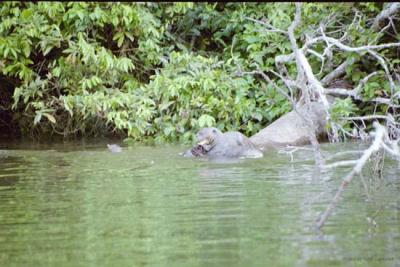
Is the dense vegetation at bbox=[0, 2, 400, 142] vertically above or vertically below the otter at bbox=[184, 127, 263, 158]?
above

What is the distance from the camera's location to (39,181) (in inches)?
292

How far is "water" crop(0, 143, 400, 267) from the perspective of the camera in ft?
13.8

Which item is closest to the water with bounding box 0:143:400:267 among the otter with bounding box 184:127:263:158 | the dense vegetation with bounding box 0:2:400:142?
the otter with bounding box 184:127:263:158

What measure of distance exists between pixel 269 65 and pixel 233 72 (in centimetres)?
79

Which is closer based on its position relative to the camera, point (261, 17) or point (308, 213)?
point (308, 213)

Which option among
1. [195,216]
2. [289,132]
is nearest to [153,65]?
[289,132]

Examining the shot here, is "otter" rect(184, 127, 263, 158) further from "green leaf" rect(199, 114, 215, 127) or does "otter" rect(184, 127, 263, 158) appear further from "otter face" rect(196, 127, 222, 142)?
"green leaf" rect(199, 114, 215, 127)

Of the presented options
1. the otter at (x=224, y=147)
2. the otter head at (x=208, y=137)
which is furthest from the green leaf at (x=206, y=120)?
the otter at (x=224, y=147)

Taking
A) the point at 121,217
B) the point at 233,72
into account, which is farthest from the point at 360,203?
the point at 233,72

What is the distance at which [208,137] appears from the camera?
9758mm

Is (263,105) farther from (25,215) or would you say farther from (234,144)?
(25,215)

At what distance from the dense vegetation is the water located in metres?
3.33

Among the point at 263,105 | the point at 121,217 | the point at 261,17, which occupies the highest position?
the point at 261,17

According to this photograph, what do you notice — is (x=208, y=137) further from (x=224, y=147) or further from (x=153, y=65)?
(x=153, y=65)
